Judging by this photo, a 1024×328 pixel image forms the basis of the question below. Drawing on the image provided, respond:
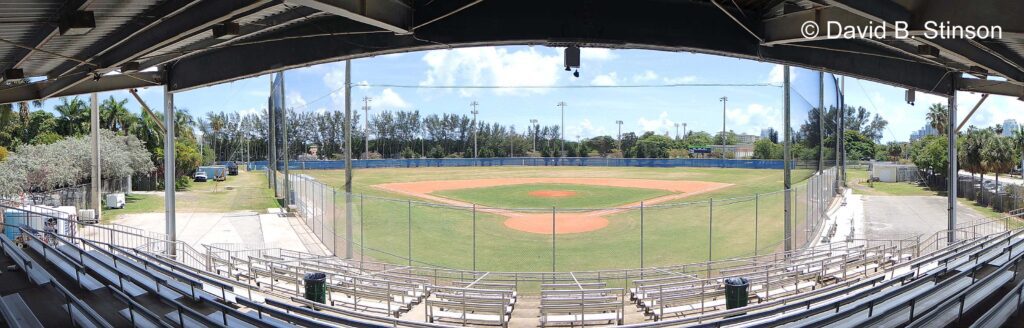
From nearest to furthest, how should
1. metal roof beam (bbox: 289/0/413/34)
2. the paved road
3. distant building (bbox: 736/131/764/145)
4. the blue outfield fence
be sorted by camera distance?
metal roof beam (bbox: 289/0/413/34) → the paved road → the blue outfield fence → distant building (bbox: 736/131/764/145)

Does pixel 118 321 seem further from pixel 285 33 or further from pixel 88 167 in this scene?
pixel 88 167

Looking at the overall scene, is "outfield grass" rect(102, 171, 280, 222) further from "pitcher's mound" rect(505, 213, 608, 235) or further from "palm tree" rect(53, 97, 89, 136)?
"pitcher's mound" rect(505, 213, 608, 235)

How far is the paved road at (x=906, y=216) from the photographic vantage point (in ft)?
83.0

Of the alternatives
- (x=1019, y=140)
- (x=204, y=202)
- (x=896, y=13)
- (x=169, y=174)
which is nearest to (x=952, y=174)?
(x=896, y=13)

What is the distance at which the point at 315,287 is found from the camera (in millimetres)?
12211

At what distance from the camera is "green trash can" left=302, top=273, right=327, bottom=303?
39.9 ft

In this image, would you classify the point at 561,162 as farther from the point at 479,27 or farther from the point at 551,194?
the point at 479,27

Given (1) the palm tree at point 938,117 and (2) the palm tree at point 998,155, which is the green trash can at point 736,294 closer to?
(2) the palm tree at point 998,155

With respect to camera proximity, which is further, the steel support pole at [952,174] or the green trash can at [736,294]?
the steel support pole at [952,174]

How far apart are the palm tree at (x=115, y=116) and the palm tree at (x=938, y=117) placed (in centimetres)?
8211

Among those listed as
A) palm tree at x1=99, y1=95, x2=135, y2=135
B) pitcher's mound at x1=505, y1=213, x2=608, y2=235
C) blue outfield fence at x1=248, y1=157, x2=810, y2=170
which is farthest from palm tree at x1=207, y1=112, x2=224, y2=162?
pitcher's mound at x1=505, y1=213, x2=608, y2=235

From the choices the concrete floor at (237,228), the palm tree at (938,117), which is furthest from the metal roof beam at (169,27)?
the palm tree at (938,117)

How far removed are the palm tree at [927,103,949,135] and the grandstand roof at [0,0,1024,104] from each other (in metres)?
63.9

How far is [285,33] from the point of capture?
38.3 feet
